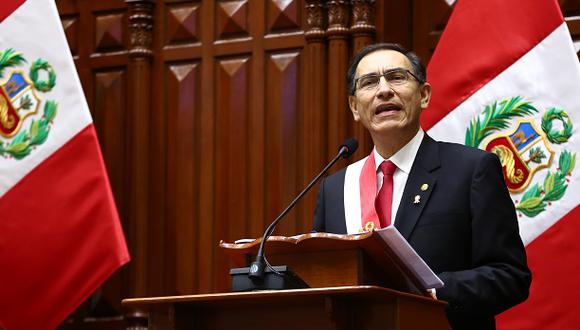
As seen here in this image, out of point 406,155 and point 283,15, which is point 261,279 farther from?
point 283,15

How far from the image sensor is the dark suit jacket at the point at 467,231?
277 cm

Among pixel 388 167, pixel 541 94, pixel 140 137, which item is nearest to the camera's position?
pixel 388 167

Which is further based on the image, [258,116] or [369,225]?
[258,116]

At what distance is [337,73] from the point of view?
5004 mm

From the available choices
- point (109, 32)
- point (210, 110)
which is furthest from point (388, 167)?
point (109, 32)

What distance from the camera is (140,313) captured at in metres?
5.27

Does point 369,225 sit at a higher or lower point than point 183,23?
lower

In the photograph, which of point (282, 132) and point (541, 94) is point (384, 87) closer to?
point (541, 94)

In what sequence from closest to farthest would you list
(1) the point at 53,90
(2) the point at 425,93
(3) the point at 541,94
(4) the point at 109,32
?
1. (2) the point at 425,93
2. (3) the point at 541,94
3. (1) the point at 53,90
4. (4) the point at 109,32

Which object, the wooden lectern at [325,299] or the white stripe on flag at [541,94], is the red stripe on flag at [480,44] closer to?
the white stripe on flag at [541,94]

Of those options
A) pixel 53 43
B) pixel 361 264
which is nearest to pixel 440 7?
pixel 53 43

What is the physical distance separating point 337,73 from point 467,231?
217 centimetres

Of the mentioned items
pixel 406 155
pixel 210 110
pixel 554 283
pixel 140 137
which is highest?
pixel 210 110

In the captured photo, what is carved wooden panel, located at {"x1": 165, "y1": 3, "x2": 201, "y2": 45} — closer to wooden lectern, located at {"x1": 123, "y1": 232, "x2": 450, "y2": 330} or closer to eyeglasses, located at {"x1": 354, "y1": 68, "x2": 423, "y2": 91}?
eyeglasses, located at {"x1": 354, "y1": 68, "x2": 423, "y2": 91}
